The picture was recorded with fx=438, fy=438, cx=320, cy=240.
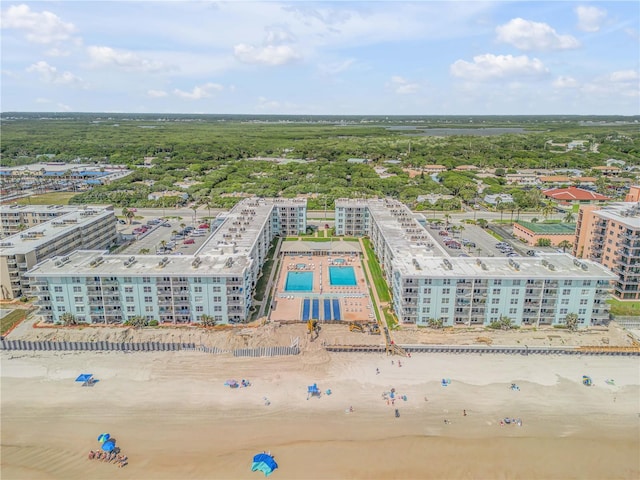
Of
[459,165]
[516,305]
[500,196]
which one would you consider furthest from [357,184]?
[516,305]

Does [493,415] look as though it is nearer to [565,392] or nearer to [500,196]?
[565,392]

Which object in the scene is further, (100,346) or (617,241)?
(617,241)

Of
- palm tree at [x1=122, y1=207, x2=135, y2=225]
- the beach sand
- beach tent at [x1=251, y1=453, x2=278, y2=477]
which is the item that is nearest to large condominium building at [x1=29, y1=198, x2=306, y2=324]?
the beach sand

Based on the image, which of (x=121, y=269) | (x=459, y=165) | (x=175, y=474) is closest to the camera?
(x=175, y=474)

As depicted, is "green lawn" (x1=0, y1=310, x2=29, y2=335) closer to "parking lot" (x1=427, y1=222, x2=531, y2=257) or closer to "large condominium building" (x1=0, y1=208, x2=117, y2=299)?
"large condominium building" (x1=0, y1=208, x2=117, y2=299)

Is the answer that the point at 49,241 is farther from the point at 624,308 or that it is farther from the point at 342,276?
the point at 624,308

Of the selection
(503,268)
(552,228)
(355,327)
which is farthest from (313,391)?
(552,228)

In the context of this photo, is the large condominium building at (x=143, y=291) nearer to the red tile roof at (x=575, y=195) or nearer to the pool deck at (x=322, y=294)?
the pool deck at (x=322, y=294)
